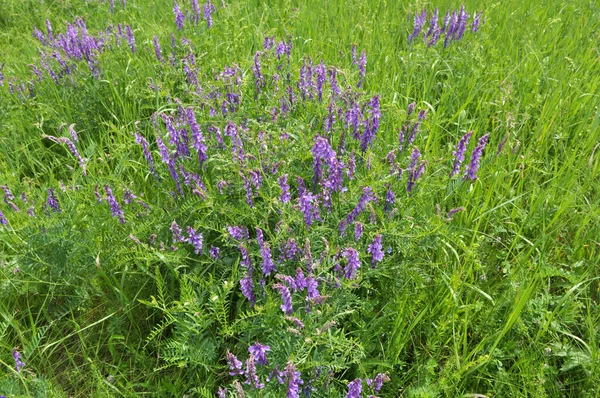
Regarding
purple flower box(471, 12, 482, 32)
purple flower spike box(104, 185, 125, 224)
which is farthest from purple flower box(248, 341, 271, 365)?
purple flower box(471, 12, 482, 32)

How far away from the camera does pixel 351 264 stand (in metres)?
1.82

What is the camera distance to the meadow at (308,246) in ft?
6.18

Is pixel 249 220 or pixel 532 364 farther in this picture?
pixel 249 220

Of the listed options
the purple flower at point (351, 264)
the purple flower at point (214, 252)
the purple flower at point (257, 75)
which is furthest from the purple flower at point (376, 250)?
the purple flower at point (257, 75)

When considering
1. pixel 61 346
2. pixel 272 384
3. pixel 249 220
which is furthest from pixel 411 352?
pixel 61 346

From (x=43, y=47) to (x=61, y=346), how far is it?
2.80 metres

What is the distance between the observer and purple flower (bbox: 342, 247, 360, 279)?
5.89 ft

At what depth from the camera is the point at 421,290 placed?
2.15 m

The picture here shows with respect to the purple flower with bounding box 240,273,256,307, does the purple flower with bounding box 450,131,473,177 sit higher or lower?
higher

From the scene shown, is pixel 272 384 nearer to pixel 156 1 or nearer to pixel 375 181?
pixel 375 181

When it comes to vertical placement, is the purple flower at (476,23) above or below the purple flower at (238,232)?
above

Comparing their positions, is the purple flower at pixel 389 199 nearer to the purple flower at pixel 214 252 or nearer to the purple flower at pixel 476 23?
the purple flower at pixel 214 252

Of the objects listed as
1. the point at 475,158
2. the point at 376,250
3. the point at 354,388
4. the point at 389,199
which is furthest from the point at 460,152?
the point at 354,388

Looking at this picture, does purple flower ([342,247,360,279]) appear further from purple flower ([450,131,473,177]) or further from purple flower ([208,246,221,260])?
purple flower ([450,131,473,177])
